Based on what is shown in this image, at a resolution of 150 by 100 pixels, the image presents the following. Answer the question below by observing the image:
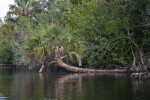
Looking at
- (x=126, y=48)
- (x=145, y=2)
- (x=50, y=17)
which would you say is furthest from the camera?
(x=50, y=17)

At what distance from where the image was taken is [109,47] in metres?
21.0

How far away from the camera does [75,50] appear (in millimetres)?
24109

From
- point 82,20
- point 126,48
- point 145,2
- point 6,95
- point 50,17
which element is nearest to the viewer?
point 6,95

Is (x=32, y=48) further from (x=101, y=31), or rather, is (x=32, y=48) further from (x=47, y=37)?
(x=101, y=31)

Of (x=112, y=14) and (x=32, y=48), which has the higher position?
(x=112, y=14)

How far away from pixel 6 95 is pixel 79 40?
1480 cm

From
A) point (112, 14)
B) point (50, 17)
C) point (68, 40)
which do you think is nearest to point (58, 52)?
point (68, 40)

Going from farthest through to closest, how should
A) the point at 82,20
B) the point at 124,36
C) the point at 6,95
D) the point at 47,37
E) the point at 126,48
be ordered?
the point at 82,20 → the point at 47,37 → the point at 126,48 → the point at 124,36 → the point at 6,95

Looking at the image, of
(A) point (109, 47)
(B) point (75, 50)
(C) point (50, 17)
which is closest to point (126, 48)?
(A) point (109, 47)

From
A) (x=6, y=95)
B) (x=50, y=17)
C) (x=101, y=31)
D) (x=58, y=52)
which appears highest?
(x=50, y=17)

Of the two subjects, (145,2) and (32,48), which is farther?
(32,48)

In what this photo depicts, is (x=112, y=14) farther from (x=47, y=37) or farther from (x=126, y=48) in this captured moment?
(x=47, y=37)

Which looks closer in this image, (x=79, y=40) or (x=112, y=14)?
(x=112, y=14)

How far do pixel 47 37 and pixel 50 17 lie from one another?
14.4 m
